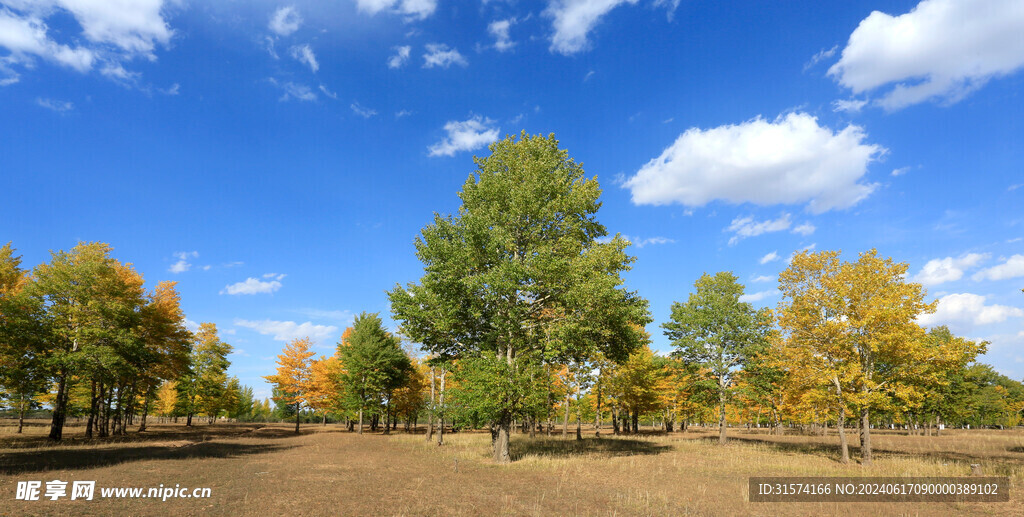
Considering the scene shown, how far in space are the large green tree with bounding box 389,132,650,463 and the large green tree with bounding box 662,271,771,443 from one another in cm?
1951

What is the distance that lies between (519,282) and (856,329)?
692 inches

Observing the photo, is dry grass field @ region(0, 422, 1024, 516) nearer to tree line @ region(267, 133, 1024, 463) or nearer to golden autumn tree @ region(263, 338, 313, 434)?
tree line @ region(267, 133, 1024, 463)

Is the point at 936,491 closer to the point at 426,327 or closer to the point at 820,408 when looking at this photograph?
the point at 820,408

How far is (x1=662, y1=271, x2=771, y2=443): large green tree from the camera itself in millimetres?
39281

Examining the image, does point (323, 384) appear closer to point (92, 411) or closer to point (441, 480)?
point (92, 411)

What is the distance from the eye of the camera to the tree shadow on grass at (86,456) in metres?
17.6

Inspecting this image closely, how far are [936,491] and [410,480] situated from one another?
18473 mm

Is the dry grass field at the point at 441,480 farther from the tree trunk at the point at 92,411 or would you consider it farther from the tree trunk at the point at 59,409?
the tree trunk at the point at 92,411

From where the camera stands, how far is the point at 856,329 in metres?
22.7

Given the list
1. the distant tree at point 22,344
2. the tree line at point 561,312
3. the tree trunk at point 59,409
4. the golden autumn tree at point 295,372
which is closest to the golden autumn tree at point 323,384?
the golden autumn tree at point 295,372

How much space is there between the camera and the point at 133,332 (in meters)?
30.8

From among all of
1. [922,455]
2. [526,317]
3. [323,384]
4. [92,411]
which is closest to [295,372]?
[323,384]

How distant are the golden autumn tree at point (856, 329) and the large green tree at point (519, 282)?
9432mm

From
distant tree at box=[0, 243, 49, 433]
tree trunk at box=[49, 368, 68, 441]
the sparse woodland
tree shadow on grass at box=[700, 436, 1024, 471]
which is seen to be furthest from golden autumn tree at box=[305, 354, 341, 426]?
tree shadow on grass at box=[700, 436, 1024, 471]
